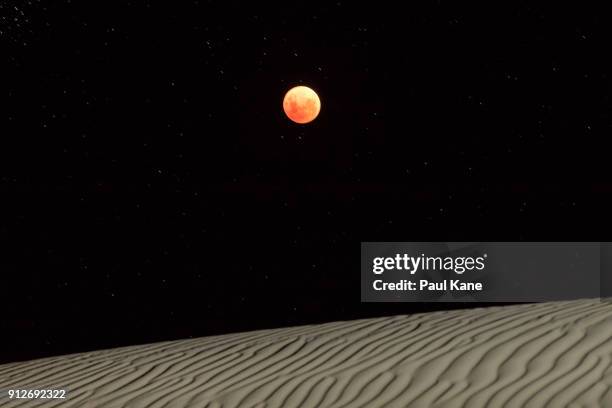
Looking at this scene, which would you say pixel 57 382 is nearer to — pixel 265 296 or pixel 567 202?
pixel 265 296

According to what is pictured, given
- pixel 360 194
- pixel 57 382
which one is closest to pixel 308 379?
pixel 57 382

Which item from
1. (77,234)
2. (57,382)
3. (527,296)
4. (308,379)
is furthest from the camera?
(77,234)

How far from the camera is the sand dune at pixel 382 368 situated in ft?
16.0

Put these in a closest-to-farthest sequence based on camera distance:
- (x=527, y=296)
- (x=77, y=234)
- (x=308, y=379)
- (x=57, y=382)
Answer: (x=308, y=379) → (x=57, y=382) → (x=527, y=296) → (x=77, y=234)

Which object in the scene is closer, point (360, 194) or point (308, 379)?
point (308, 379)

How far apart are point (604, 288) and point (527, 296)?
1903mm

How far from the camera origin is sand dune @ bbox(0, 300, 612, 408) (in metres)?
4.88

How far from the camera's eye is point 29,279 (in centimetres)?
1513

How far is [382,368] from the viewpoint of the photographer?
5.64m

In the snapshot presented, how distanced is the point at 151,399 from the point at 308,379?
109 centimetres

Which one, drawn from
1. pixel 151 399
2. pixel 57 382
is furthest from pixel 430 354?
pixel 57 382

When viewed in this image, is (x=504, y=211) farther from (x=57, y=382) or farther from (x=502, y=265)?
(x=57, y=382)

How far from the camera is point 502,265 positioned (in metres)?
15.6

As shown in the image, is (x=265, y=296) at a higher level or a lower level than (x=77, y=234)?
lower
